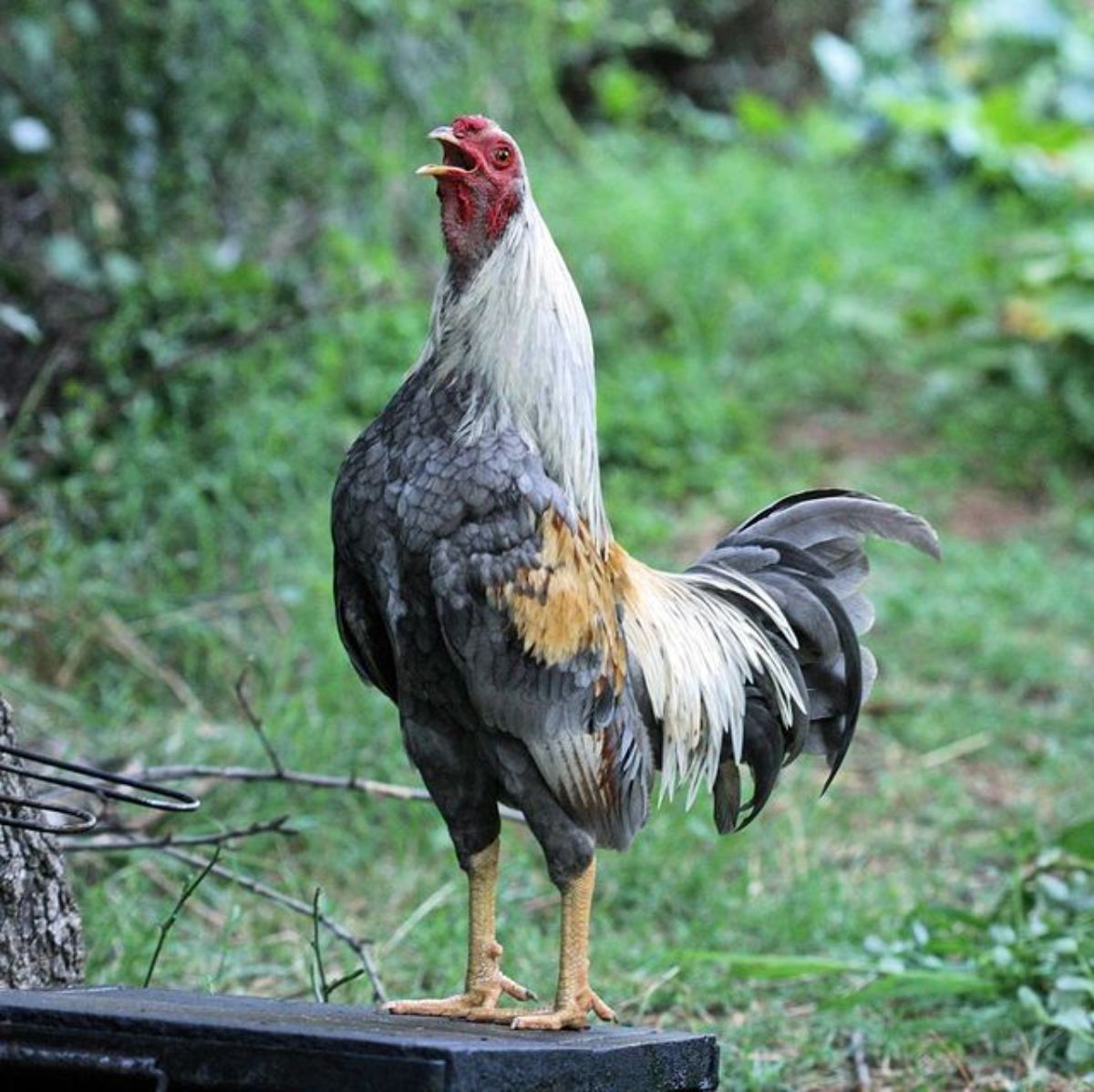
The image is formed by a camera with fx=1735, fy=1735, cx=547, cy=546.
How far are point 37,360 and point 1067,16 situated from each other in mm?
7964

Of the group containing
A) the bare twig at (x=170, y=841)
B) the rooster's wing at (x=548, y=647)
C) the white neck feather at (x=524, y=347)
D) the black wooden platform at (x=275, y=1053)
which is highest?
the white neck feather at (x=524, y=347)

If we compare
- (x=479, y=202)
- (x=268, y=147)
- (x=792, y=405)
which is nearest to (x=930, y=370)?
(x=792, y=405)

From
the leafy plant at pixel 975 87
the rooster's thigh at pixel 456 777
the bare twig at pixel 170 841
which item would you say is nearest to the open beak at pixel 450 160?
the rooster's thigh at pixel 456 777

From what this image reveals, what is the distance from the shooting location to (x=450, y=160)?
2.54 m

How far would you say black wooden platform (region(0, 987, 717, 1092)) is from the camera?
6.28 feet

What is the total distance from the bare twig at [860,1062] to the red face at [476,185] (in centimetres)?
181

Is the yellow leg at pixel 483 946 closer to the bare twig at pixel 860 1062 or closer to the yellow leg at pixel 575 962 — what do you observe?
the yellow leg at pixel 575 962

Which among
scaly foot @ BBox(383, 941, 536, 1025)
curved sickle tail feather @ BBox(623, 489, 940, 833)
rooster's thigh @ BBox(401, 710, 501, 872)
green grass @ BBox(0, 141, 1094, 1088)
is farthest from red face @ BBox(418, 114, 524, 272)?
green grass @ BBox(0, 141, 1094, 1088)

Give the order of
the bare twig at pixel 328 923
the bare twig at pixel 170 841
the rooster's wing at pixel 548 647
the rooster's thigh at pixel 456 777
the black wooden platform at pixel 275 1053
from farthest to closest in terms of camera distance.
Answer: the bare twig at pixel 170 841 < the bare twig at pixel 328 923 < the rooster's thigh at pixel 456 777 < the rooster's wing at pixel 548 647 < the black wooden platform at pixel 275 1053

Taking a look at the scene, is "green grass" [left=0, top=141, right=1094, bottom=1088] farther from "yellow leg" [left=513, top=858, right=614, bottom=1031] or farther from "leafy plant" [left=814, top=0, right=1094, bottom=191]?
"leafy plant" [left=814, top=0, right=1094, bottom=191]

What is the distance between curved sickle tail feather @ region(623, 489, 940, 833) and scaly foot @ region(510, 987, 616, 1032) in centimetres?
41

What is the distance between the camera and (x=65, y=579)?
4.85m

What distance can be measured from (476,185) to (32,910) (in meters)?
1.37

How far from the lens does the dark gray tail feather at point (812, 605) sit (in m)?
2.93
